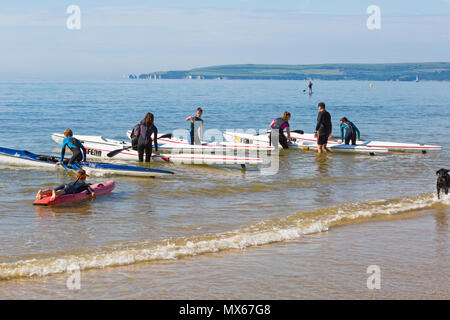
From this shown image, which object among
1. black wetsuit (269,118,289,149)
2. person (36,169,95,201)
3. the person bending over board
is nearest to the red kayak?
person (36,169,95,201)

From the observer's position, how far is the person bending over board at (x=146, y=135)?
16781 millimetres

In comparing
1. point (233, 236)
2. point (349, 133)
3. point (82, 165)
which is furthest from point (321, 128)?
point (233, 236)

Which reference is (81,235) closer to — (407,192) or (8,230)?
(8,230)

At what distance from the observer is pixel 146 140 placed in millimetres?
17250

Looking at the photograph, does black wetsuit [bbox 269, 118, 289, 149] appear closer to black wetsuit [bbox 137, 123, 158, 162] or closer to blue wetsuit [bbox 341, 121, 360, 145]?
blue wetsuit [bbox 341, 121, 360, 145]

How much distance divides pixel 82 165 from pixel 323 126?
30.3 feet

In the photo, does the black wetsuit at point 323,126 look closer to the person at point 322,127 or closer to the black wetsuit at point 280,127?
the person at point 322,127

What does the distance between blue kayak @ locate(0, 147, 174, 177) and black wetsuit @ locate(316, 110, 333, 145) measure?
691 centimetres

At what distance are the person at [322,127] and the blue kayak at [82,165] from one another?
6912mm

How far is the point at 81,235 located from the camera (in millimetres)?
9281

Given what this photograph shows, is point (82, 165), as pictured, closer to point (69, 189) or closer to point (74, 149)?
point (74, 149)

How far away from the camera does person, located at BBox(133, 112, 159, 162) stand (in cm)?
1678
